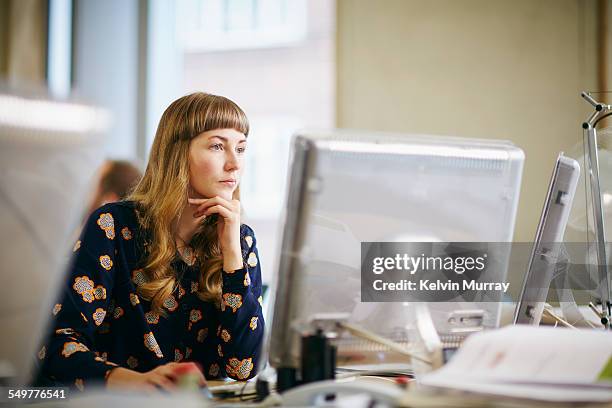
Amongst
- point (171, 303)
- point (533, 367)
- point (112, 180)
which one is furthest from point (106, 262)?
point (112, 180)

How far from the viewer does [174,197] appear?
1398 millimetres

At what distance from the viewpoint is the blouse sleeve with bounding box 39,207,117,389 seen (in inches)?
43.7

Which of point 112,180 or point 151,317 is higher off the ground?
point 112,180

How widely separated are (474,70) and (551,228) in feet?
6.80

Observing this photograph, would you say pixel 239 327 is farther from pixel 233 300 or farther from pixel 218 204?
pixel 218 204

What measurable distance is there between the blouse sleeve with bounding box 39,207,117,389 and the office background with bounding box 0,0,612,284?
6.23 ft

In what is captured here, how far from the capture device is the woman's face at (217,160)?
4.58 ft

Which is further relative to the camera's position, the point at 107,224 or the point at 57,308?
the point at 107,224

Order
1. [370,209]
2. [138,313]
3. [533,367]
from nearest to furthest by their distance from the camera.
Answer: [533,367]
[370,209]
[138,313]

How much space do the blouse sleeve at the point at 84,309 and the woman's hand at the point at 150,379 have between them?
50 mm

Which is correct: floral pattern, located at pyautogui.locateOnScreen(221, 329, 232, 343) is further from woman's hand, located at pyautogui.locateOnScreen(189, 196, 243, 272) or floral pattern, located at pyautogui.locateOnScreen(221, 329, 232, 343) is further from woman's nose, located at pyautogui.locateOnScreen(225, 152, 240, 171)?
woman's nose, located at pyautogui.locateOnScreen(225, 152, 240, 171)

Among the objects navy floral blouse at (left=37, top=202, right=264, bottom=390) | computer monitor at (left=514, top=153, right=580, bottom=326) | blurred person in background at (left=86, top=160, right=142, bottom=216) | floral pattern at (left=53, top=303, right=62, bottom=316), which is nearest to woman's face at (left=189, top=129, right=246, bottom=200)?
navy floral blouse at (left=37, top=202, right=264, bottom=390)

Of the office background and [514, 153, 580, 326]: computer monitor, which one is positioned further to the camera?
the office background

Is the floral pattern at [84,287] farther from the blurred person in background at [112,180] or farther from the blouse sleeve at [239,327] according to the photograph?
the blurred person in background at [112,180]
